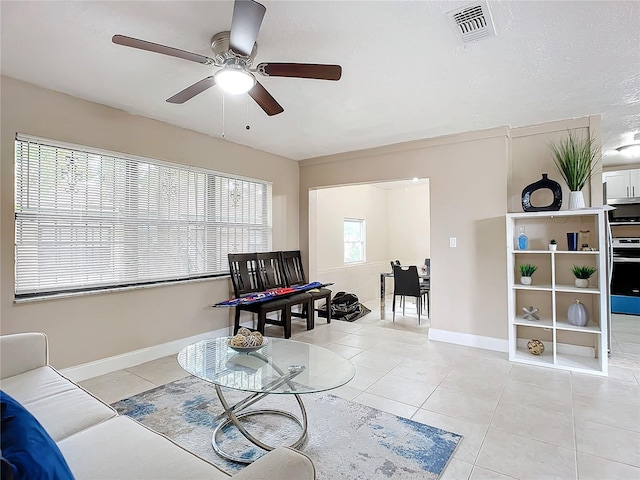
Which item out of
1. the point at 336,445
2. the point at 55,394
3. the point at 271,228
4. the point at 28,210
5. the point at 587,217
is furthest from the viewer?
the point at 271,228

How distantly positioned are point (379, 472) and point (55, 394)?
1.71 metres

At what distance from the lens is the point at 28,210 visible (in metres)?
2.78

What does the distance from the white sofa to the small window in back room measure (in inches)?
215

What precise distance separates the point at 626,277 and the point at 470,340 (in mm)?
3679

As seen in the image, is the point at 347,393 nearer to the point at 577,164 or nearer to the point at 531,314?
the point at 531,314

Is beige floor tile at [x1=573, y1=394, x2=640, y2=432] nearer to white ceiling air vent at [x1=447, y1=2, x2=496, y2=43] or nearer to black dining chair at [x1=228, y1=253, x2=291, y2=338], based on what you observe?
white ceiling air vent at [x1=447, y1=2, x2=496, y2=43]

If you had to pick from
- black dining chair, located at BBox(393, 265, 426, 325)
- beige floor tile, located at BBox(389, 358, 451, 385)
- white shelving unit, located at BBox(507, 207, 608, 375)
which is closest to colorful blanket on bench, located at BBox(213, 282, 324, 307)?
black dining chair, located at BBox(393, 265, 426, 325)

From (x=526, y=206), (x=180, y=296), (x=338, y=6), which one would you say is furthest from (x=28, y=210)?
(x=526, y=206)

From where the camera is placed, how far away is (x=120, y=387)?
9.47 ft

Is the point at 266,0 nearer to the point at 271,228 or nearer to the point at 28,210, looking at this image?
the point at 28,210

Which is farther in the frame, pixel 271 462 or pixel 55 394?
pixel 55 394

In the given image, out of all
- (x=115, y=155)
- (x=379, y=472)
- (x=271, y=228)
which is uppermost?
(x=115, y=155)

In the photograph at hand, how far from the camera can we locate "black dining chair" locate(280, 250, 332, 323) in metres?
5.01

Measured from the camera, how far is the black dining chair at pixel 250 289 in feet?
13.0
